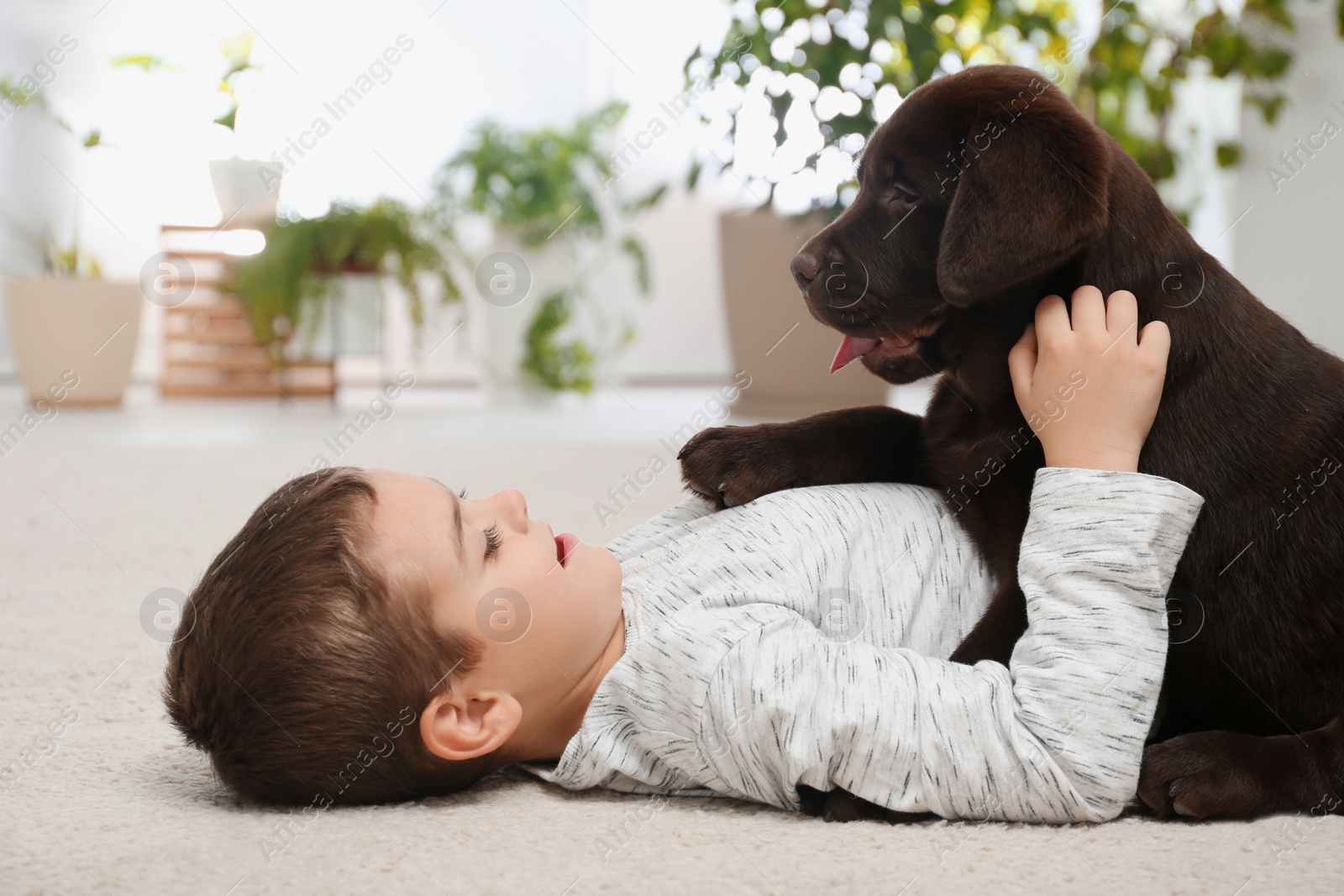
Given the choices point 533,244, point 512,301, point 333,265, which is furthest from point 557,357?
point 333,265

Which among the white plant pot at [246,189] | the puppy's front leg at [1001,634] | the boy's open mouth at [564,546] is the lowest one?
the puppy's front leg at [1001,634]

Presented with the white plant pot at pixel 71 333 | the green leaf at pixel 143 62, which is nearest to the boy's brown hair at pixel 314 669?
the white plant pot at pixel 71 333

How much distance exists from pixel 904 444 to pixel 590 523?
35.5 inches

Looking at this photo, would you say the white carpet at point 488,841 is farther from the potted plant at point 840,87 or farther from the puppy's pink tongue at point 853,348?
the potted plant at point 840,87

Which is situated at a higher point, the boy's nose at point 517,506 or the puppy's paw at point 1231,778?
the boy's nose at point 517,506

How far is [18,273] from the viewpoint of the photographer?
473 cm

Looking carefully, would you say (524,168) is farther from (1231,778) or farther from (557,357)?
(1231,778)

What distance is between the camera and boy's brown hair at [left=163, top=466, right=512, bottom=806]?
772mm

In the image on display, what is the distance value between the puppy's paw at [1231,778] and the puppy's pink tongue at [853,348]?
1.32ft

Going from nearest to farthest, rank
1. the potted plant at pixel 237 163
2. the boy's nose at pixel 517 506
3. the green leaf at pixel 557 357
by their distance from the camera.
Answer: the boy's nose at pixel 517 506 → the green leaf at pixel 557 357 → the potted plant at pixel 237 163

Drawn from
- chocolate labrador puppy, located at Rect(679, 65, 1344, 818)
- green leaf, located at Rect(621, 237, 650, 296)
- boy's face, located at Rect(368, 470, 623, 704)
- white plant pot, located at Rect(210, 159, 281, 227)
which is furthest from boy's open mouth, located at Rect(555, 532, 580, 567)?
white plant pot, located at Rect(210, 159, 281, 227)

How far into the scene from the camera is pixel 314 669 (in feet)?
2.52

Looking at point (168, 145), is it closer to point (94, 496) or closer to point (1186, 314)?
point (94, 496)

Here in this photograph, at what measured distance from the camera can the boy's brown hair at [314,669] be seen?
772 mm
